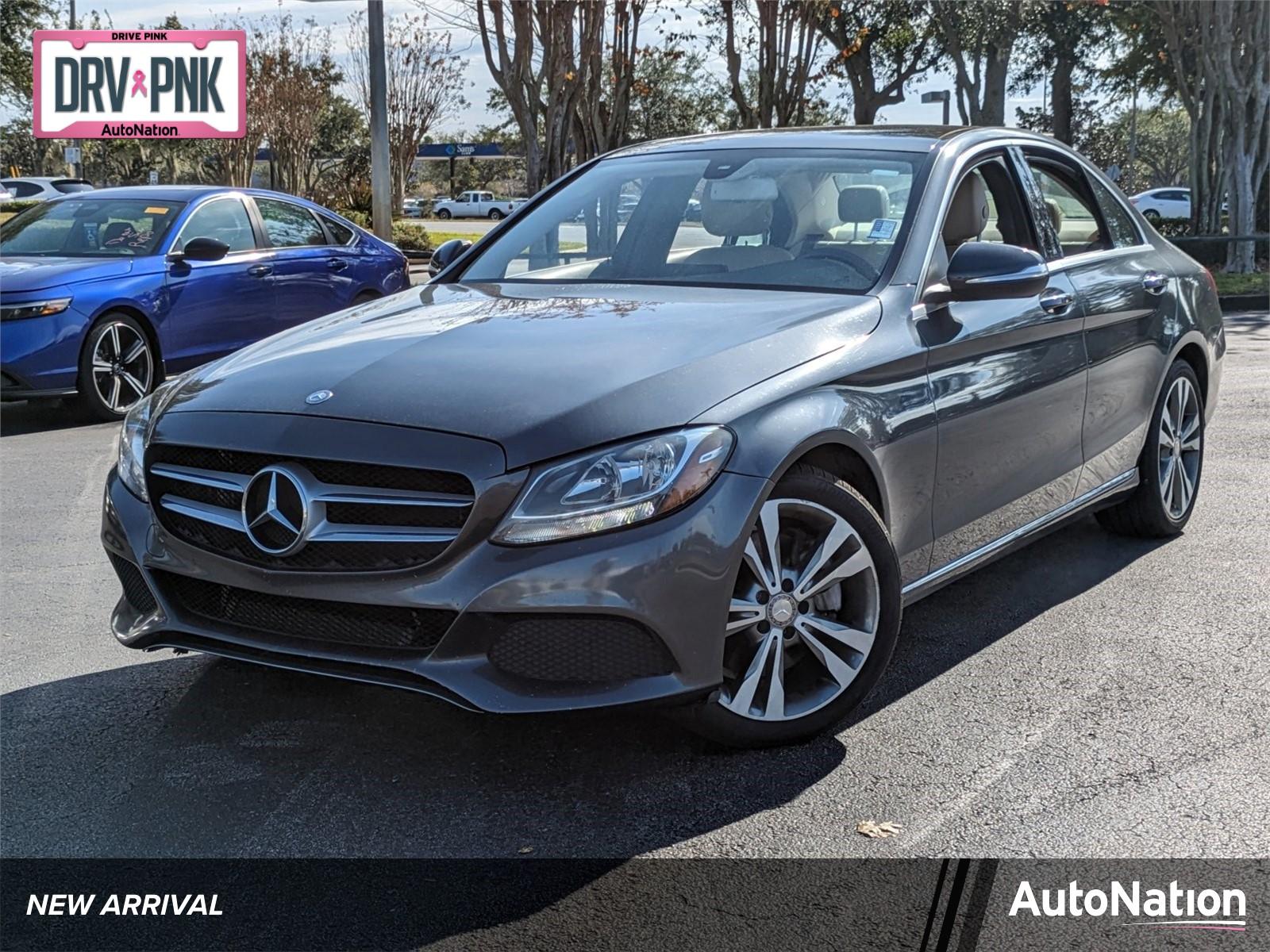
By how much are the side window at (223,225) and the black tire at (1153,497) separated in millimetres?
6914

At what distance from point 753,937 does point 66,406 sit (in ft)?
29.5

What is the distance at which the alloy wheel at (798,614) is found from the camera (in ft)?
11.8

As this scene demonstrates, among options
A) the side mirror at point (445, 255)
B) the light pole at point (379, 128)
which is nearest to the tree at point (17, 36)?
the light pole at point (379, 128)

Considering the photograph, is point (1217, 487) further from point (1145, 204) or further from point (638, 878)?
point (1145, 204)

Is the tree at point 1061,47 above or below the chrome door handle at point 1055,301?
above

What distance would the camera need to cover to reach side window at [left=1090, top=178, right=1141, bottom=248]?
584 cm

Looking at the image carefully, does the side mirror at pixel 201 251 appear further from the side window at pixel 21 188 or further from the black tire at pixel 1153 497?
the side window at pixel 21 188

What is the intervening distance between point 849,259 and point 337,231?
8.29 m

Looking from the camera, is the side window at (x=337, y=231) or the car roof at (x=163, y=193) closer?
the car roof at (x=163, y=193)

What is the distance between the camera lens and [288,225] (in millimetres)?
11562

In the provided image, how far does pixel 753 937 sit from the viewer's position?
2842 mm

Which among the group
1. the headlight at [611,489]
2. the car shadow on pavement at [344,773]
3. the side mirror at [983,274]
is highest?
the side mirror at [983,274]

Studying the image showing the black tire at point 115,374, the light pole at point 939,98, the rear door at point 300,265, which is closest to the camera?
the black tire at point 115,374

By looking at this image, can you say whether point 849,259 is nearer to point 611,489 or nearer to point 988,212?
point 988,212
